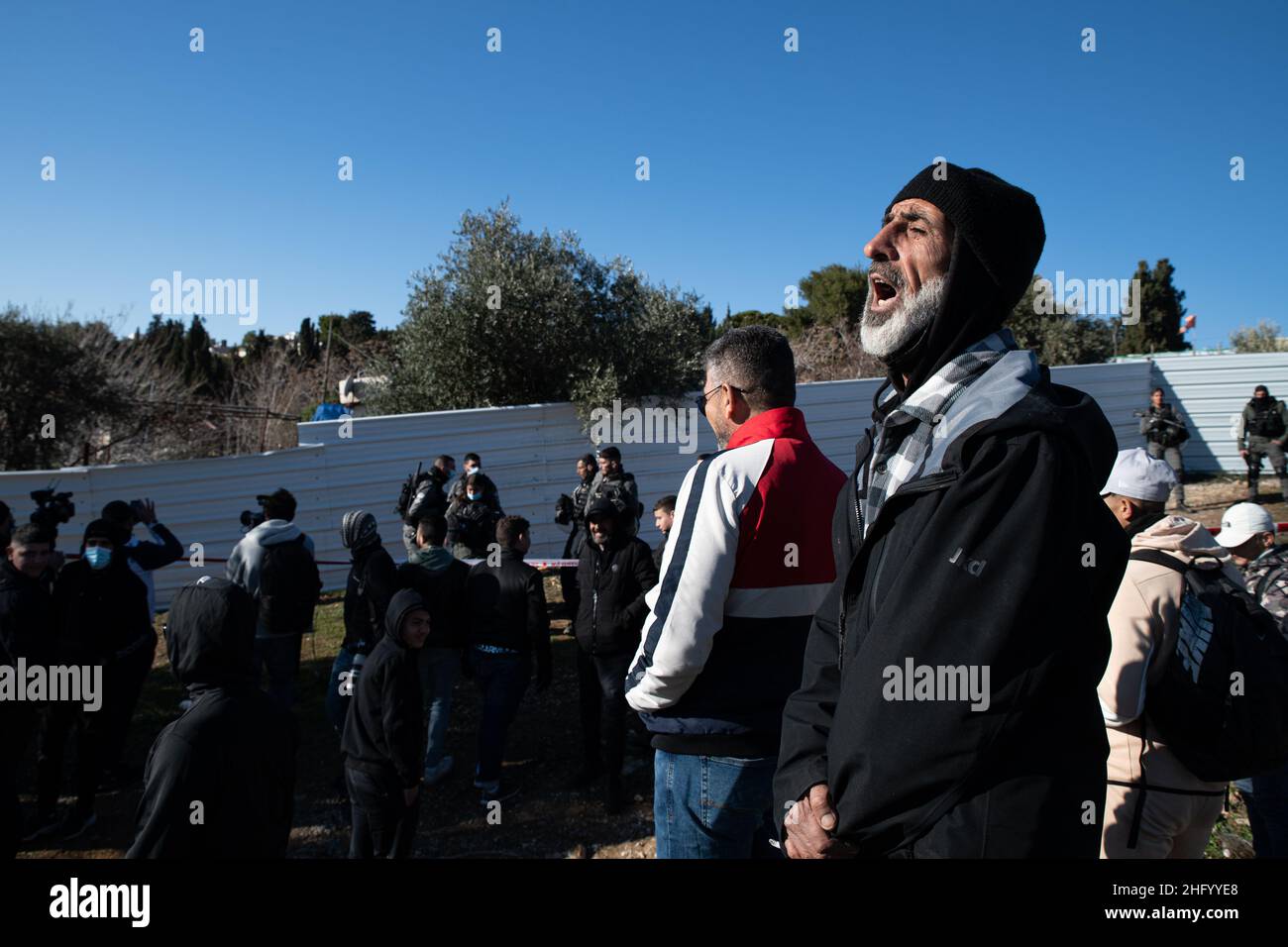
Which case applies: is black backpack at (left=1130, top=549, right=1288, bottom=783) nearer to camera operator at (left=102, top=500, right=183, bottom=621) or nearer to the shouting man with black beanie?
the shouting man with black beanie

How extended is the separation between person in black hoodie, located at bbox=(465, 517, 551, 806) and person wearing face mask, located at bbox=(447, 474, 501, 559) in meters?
2.88

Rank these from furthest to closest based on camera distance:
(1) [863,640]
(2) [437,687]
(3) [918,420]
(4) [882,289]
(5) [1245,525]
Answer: (2) [437,687] < (5) [1245,525] < (4) [882,289] < (3) [918,420] < (1) [863,640]

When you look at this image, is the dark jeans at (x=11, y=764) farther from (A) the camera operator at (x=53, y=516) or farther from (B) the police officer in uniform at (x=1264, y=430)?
(B) the police officer in uniform at (x=1264, y=430)

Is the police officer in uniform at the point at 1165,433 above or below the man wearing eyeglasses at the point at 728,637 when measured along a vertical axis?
above

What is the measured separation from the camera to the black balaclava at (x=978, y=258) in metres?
1.59

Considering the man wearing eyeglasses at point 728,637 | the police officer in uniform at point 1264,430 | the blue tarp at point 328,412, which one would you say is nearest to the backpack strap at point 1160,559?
the man wearing eyeglasses at point 728,637

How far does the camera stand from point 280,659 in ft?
20.5

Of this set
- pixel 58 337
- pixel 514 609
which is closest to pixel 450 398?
pixel 58 337

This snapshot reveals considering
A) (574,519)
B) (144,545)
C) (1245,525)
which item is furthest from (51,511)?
(1245,525)

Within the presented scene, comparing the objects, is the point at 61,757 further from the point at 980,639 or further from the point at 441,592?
the point at 980,639

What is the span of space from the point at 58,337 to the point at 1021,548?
1483 cm

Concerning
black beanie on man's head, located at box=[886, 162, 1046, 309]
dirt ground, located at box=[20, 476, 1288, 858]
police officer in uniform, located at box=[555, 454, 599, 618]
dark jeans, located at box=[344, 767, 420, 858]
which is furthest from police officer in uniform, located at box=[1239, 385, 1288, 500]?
black beanie on man's head, located at box=[886, 162, 1046, 309]

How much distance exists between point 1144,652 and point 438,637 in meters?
4.50

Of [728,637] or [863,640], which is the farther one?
[728,637]
